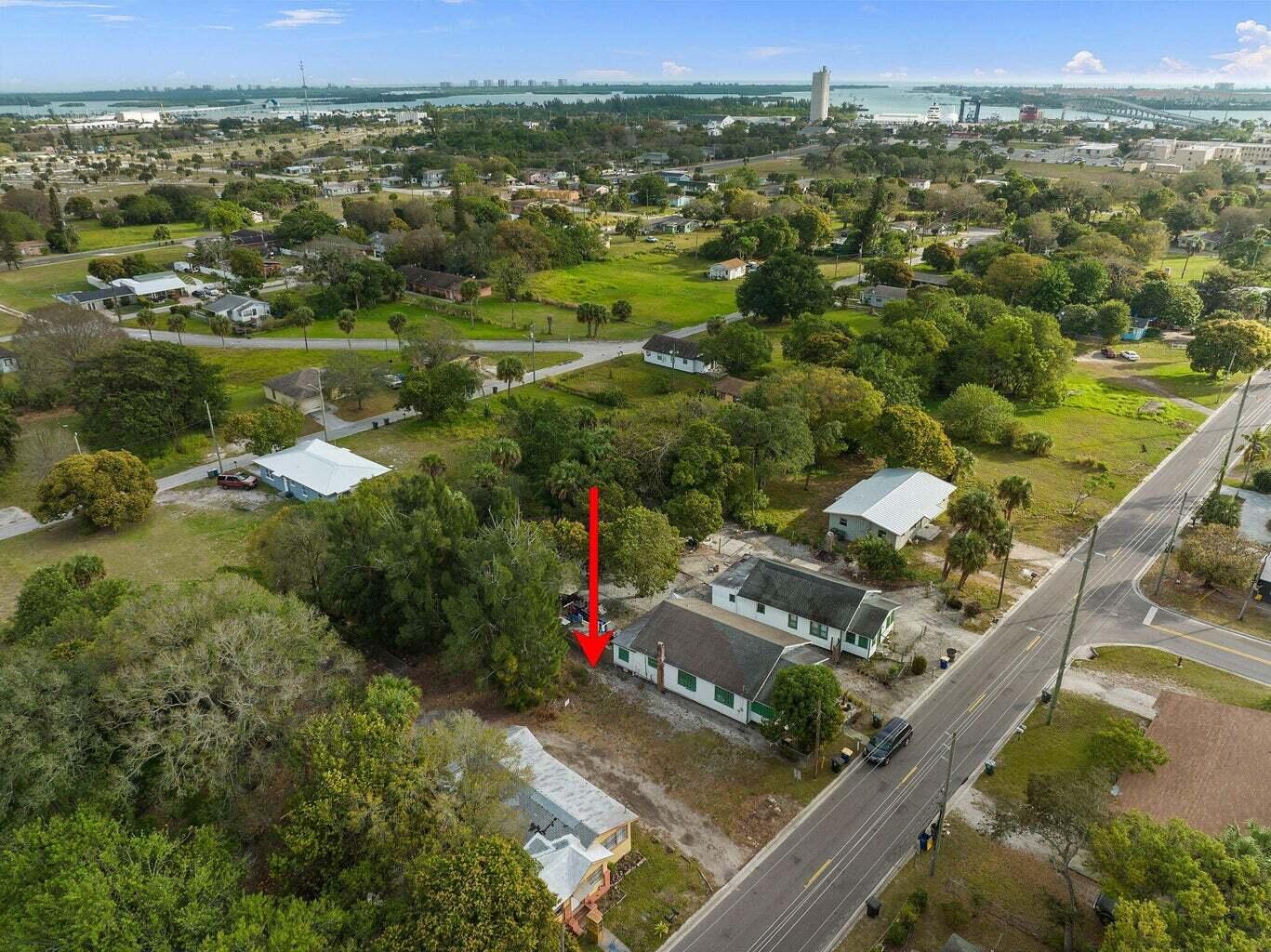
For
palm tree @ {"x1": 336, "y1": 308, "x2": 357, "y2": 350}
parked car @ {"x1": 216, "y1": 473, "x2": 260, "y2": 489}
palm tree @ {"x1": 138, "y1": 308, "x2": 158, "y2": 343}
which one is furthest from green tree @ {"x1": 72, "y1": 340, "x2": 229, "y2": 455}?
palm tree @ {"x1": 138, "y1": 308, "x2": 158, "y2": 343}

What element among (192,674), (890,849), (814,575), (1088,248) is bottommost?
(890,849)

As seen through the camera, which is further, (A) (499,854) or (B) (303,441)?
(B) (303,441)

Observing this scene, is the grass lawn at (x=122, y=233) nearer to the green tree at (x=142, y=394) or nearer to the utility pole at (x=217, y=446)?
the green tree at (x=142, y=394)

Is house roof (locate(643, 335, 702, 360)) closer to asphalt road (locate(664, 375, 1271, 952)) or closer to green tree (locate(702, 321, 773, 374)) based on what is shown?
green tree (locate(702, 321, 773, 374))

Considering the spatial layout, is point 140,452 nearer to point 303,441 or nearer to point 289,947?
point 303,441

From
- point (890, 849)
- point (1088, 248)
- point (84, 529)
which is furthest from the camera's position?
point (1088, 248)

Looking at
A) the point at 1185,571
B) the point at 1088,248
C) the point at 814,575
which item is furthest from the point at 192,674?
the point at 1088,248

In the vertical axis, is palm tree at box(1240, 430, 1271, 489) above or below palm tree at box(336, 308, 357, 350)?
below
